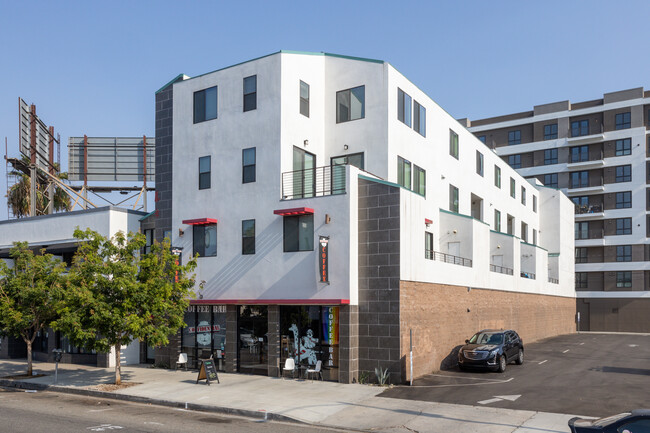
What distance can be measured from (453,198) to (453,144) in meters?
3.20

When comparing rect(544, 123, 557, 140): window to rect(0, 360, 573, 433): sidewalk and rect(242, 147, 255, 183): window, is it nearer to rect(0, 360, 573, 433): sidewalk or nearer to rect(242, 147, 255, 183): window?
rect(242, 147, 255, 183): window

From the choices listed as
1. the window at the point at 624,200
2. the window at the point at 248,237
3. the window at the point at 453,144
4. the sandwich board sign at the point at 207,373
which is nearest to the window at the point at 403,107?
the window at the point at 453,144

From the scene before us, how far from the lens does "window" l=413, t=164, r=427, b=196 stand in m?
28.1

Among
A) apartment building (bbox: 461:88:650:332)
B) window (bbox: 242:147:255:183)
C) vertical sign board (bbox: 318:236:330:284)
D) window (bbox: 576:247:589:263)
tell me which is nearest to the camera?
vertical sign board (bbox: 318:236:330:284)

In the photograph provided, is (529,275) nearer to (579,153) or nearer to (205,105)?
(579,153)

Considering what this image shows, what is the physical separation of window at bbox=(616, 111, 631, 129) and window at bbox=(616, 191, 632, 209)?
7432 millimetres

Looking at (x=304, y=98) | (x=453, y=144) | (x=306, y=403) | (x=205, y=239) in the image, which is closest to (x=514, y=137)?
(x=453, y=144)

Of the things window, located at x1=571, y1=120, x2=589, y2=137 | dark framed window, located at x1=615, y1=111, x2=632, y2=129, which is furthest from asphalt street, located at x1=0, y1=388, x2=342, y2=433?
dark framed window, located at x1=615, y1=111, x2=632, y2=129

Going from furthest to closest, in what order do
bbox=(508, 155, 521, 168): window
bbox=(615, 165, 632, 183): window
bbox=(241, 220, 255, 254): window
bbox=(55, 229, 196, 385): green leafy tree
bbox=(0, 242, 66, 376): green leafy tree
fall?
bbox=(508, 155, 521, 168): window
bbox=(615, 165, 632, 183): window
bbox=(241, 220, 255, 254): window
bbox=(0, 242, 66, 376): green leafy tree
bbox=(55, 229, 196, 385): green leafy tree

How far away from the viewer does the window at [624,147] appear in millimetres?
62969

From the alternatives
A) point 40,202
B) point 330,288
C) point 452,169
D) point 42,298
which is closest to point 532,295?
point 452,169

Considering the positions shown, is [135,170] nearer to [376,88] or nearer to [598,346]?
[376,88]

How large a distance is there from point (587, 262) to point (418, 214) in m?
49.2

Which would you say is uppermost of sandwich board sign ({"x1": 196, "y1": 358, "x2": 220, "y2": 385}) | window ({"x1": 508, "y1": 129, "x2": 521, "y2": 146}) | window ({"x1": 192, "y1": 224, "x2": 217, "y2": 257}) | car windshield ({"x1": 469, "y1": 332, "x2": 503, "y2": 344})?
window ({"x1": 508, "y1": 129, "x2": 521, "y2": 146})
